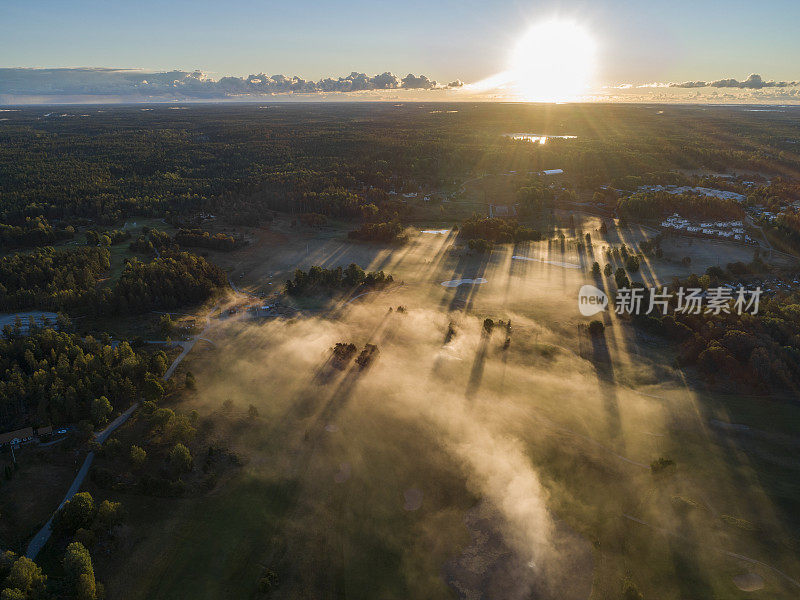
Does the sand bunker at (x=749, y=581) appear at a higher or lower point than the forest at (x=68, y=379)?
lower

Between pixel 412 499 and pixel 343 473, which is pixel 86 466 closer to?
pixel 343 473

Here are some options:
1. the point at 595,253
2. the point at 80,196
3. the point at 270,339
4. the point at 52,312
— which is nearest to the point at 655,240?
the point at 595,253

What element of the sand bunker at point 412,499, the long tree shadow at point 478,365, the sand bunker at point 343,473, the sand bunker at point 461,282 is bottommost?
the sand bunker at point 412,499

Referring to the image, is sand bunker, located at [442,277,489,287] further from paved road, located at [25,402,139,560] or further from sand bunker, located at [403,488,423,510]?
paved road, located at [25,402,139,560]

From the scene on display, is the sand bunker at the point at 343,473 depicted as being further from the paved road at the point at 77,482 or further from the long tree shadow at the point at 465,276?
the long tree shadow at the point at 465,276

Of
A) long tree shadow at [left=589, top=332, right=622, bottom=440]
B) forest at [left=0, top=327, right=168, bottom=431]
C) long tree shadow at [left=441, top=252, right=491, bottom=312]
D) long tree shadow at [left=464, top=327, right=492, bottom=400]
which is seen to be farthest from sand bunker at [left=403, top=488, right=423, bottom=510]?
long tree shadow at [left=441, top=252, right=491, bottom=312]

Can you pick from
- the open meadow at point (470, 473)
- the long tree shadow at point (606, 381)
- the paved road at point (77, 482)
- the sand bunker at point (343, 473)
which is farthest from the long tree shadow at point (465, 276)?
the paved road at point (77, 482)

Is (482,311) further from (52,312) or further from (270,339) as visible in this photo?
(52,312)

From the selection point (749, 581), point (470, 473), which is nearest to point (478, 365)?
point (470, 473)

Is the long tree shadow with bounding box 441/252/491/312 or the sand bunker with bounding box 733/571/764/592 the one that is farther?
the long tree shadow with bounding box 441/252/491/312
